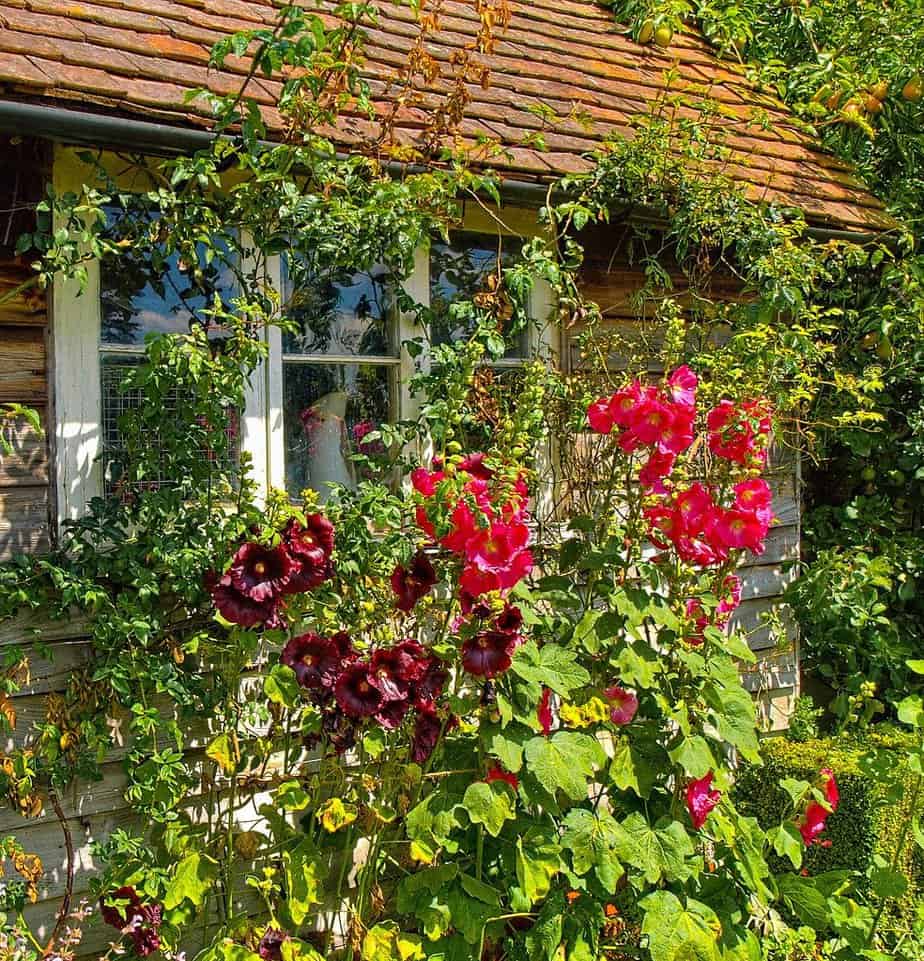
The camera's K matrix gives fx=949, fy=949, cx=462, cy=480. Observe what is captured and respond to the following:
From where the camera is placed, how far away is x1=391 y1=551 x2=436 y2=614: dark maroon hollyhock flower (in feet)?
8.56

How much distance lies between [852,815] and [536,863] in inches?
69.1

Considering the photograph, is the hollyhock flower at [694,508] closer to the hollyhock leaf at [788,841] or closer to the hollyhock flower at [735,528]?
the hollyhock flower at [735,528]

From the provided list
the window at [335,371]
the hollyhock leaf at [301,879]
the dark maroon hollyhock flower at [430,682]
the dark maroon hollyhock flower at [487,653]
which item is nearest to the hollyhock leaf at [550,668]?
the dark maroon hollyhock flower at [487,653]

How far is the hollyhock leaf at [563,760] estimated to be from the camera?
2.48m

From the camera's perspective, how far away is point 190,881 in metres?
2.63

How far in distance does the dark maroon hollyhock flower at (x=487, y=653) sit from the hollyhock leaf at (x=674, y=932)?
2.70 ft

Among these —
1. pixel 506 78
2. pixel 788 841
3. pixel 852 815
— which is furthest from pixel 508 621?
pixel 506 78

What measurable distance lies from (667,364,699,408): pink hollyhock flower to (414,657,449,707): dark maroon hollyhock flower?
1001mm

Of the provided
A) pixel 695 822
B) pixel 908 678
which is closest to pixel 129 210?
pixel 695 822

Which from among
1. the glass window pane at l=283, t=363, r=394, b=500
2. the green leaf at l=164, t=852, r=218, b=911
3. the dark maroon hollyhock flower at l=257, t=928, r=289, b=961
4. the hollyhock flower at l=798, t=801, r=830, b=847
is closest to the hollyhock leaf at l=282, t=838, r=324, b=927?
the dark maroon hollyhock flower at l=257, t=928, r=289, b=961

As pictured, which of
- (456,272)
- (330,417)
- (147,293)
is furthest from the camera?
(456,272)

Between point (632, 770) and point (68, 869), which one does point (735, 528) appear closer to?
point (632, 770)

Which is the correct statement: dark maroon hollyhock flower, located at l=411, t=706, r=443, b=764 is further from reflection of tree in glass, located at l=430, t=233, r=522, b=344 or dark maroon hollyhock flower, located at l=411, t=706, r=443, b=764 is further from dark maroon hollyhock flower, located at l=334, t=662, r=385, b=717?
reflection of tree in glass, located at l=430, t=233, r=522, b=344

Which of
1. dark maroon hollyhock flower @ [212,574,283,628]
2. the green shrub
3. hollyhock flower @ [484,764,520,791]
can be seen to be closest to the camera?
dark maroon hollyhock flower @ [212,574,283,628]
